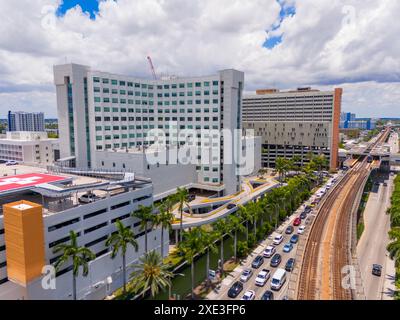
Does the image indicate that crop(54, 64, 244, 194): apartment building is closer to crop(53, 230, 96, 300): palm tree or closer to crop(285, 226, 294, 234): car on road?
crop(285, 226, 294, 234): car on road

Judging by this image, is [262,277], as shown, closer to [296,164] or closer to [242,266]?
[242,266]

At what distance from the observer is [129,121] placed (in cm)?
9681

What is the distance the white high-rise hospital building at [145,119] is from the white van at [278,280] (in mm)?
39795

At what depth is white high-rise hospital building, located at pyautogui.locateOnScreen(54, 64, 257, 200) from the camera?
83.2 meters

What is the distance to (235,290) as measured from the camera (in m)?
49.7

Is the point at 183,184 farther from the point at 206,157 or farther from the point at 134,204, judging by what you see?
the point at 134,204

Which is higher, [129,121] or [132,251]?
[129,121]

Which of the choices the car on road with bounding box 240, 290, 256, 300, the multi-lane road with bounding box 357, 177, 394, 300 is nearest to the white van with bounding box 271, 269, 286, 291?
the car on road with bounding box 240, 290, 256, 300

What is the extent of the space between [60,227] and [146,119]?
62.2 metres

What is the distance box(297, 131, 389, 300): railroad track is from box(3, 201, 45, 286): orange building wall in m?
40.3

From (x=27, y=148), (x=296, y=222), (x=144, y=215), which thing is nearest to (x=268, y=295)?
(x=144, y=215)

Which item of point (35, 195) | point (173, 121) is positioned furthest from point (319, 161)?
point (35, 195)

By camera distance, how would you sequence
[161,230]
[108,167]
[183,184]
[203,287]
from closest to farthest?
[203,287], [161,230], [108,167], [183,184]

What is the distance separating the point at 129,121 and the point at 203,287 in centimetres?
A: 6224
